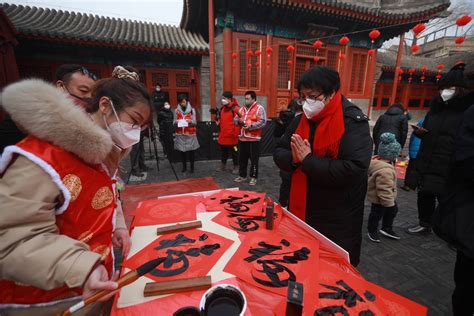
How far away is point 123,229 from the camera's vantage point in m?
1.32

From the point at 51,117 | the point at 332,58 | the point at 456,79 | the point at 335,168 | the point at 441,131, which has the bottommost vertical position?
the point at 335,168

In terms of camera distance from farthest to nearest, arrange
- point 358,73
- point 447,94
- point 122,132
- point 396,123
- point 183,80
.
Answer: point 358,73
point 183,80
point 396,123
point 447,94
point 122,132

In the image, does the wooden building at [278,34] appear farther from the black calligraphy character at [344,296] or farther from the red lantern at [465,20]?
the black calligraphy character at [344,296]

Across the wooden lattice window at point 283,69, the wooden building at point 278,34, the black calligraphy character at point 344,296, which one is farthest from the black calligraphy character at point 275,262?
the wooden lattice window at point 283,69

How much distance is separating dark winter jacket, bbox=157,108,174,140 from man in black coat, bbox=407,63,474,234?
5.40m

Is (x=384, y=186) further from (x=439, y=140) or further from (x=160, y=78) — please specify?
(x=160, y=78)

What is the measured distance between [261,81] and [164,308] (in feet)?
29.2

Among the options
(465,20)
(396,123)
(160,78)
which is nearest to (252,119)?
(396,123)

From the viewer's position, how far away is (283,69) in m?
9.20

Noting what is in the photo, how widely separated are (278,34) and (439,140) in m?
7.69

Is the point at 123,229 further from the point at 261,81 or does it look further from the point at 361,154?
the point at 261,81

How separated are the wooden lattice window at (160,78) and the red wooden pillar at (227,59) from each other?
2.47m

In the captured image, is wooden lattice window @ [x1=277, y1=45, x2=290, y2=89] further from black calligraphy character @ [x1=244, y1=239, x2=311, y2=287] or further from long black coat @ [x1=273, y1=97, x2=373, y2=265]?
black calligraphy character @ [x1=244, y1=239, x2=311, y2=287]

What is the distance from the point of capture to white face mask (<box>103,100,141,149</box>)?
1.15 meters
